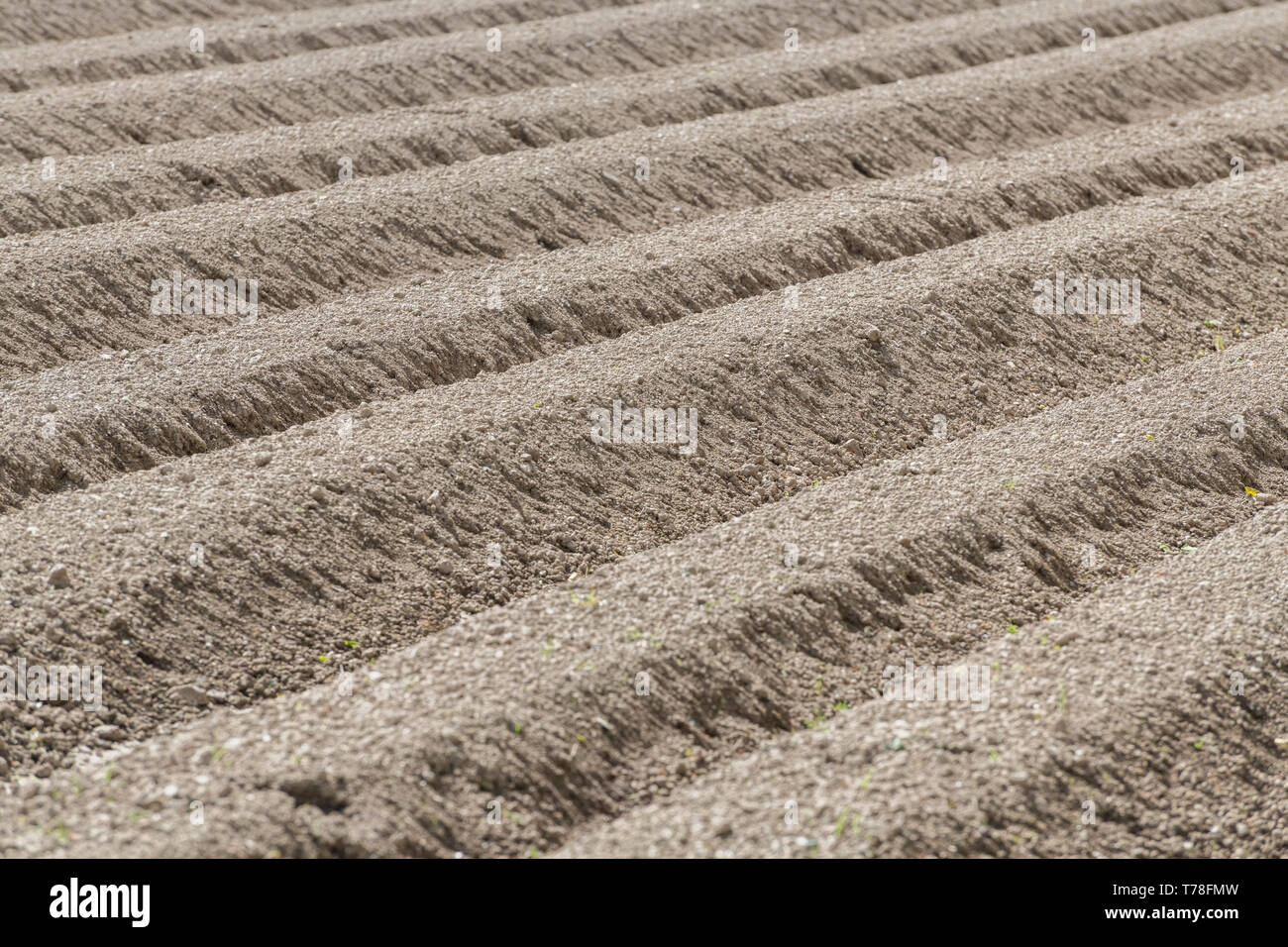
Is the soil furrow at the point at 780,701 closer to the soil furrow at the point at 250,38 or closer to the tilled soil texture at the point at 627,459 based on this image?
the tilled soil texture at the point at 627,459

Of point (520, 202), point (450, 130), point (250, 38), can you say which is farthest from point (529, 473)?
point (250, 38)

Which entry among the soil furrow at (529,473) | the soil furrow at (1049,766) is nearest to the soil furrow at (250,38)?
the soil furrow at (529,473)

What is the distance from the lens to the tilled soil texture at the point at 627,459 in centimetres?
572

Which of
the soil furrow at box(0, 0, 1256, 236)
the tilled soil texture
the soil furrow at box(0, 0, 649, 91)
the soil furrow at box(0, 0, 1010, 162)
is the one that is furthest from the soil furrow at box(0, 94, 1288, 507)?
the soil furrow at box(0, 0, 649, 91)

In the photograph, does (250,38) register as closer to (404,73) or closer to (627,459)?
(404,73)

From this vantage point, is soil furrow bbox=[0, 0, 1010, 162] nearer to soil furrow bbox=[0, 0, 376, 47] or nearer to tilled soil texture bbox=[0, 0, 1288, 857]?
tilled soil texture bbox=[0, 0, 1288, 857]

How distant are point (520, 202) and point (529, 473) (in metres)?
4.12

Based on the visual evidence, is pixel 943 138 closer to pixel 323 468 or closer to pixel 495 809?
pixel 323 468

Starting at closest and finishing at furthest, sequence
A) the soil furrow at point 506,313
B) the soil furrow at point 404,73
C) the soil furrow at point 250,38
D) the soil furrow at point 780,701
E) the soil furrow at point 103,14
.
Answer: the soil furrow at point 780,701, the soil furrow at point 506,313, the soil furrow at point 404,73, the soil furrow at point 250,38, the soil furrow at point 103,14

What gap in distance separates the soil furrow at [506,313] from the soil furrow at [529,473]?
385 millimetres

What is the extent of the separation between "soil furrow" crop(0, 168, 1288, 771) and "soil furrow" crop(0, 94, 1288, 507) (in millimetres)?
385

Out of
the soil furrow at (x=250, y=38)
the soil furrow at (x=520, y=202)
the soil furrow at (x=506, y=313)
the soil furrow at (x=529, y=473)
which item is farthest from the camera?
the soil furrow at (x=250, y=38)

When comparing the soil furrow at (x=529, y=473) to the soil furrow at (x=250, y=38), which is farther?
the soil furrow at (x=250, y=38)

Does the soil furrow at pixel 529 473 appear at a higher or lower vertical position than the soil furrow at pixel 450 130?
lower
